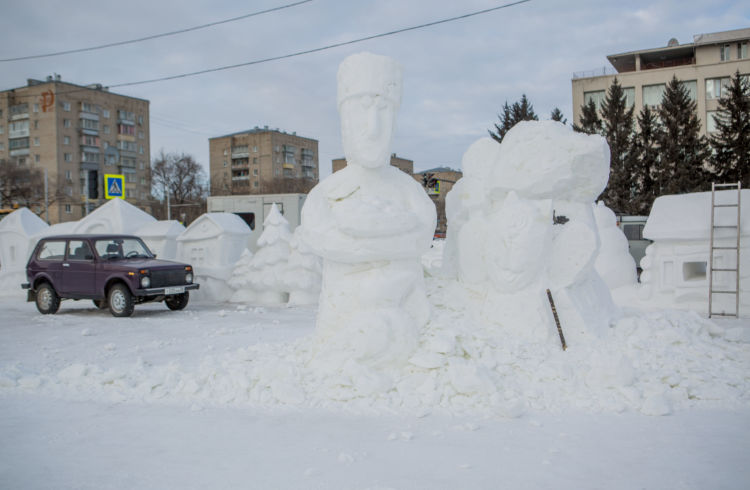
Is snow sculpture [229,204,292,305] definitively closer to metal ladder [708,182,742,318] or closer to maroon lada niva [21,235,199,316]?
maroon lada niva [21,235,199,316]

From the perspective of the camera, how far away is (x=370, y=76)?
16.4ft

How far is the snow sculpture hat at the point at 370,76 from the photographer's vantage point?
5008 mm

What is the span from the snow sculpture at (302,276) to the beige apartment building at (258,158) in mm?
42787

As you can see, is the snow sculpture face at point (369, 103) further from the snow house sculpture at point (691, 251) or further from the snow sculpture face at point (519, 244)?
the snow house sculpture at point (691, 251)

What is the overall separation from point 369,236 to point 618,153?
95.3 feet

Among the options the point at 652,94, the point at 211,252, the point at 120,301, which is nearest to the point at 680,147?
the point at 652,94

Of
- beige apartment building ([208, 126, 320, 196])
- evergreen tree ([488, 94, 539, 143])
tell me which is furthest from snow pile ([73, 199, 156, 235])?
beige apartment building ([208, 126, 320, 196])

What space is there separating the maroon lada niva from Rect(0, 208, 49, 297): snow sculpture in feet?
10.9

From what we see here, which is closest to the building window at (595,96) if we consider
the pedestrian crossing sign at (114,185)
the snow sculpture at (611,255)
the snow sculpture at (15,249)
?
the snow sculpture at (611,255)

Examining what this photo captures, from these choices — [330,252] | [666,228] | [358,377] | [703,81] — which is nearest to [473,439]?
[358,377]

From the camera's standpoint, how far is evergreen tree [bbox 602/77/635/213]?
29.2 metres

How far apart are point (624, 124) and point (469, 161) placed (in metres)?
27.8

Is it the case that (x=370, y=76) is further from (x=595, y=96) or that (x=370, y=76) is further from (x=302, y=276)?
(x=595, y=96)

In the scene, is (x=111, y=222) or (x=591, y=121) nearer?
(x=111, y=222)
